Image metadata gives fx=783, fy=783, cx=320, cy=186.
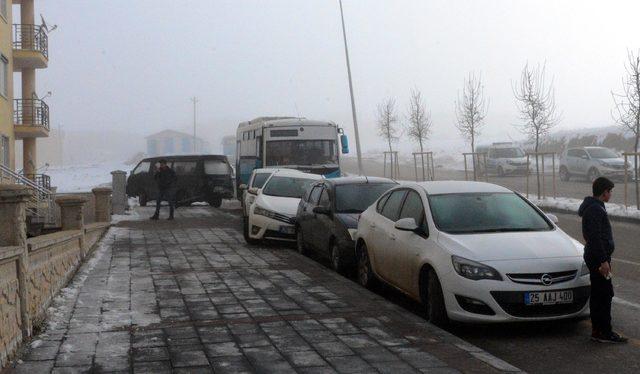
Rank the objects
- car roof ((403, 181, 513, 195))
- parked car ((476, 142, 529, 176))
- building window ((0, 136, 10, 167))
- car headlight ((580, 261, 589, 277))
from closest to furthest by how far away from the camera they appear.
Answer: car headlight ((580, 261, 589, 277)), car roof ((403, 181, 513, 195)), building window ((0, 136, 10, 167)), parked car ((476, 142, 529, 176))

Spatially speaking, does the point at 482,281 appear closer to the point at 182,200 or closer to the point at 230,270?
the point at 230,270

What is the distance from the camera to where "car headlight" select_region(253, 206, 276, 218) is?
51.0 feet

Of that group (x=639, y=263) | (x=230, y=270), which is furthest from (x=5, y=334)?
(x=639, y=263)

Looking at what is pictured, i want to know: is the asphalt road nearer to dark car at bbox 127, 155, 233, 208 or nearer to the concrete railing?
the concrete railing

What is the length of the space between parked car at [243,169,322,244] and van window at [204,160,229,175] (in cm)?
1278

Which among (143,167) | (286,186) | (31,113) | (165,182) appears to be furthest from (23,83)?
(286,186)

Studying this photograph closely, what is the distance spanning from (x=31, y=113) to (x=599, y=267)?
30.9 metres

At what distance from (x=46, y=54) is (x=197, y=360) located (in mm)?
30893

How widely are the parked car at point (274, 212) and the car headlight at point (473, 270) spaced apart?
796 cm

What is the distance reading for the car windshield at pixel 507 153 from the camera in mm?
42734

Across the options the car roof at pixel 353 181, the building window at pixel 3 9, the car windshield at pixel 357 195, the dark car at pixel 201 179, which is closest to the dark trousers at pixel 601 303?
the car windshield at pixel 357 195

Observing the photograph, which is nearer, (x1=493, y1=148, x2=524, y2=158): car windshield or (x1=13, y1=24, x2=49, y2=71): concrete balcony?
(x1=13, y1=24, x2=49, y2=71): concrete balcony

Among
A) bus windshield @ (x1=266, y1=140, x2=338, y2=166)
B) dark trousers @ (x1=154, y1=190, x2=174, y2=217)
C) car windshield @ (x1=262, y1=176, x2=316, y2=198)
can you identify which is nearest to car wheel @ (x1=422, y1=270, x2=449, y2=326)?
car windshield @ (x1=262, y1=176, x2=316, y2=198)

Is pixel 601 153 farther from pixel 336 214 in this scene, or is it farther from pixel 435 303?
pixel 435 303
